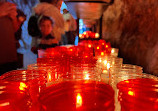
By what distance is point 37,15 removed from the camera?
4.45 metres

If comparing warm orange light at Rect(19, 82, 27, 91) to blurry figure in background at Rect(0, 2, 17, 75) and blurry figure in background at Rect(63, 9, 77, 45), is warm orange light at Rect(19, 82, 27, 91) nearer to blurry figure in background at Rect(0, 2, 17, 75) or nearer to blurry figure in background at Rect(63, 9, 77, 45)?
blurry figure in background at Rect(0, 2, 17, 75)

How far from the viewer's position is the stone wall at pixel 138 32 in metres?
1.50

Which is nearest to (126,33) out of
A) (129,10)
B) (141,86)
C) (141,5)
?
(129,10)

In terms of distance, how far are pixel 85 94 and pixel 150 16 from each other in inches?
55.0

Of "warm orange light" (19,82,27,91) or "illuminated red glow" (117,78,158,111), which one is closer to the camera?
"illuminated red glow" (117,78,158,111)

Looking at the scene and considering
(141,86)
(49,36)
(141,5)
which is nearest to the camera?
(141,86)

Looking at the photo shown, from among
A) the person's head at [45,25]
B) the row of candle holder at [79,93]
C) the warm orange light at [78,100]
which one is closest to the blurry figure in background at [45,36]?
the person's head at [45,25]

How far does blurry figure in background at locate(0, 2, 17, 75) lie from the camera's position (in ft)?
11.2

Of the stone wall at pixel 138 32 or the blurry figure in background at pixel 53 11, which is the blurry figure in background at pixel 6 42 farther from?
the stone wall at pixel 138 32

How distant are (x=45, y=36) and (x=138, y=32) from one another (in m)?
3.24

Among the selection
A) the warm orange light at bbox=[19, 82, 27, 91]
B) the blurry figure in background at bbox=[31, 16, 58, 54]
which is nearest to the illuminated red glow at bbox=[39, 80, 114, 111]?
the warm orange light at bbox=[19, 82, 27, 91]

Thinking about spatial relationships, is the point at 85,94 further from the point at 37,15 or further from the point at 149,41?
the point at 37,15

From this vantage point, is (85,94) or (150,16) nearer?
(85,94)

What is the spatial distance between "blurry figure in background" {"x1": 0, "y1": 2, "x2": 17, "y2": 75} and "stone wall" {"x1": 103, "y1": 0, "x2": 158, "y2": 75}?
2.51 metres
